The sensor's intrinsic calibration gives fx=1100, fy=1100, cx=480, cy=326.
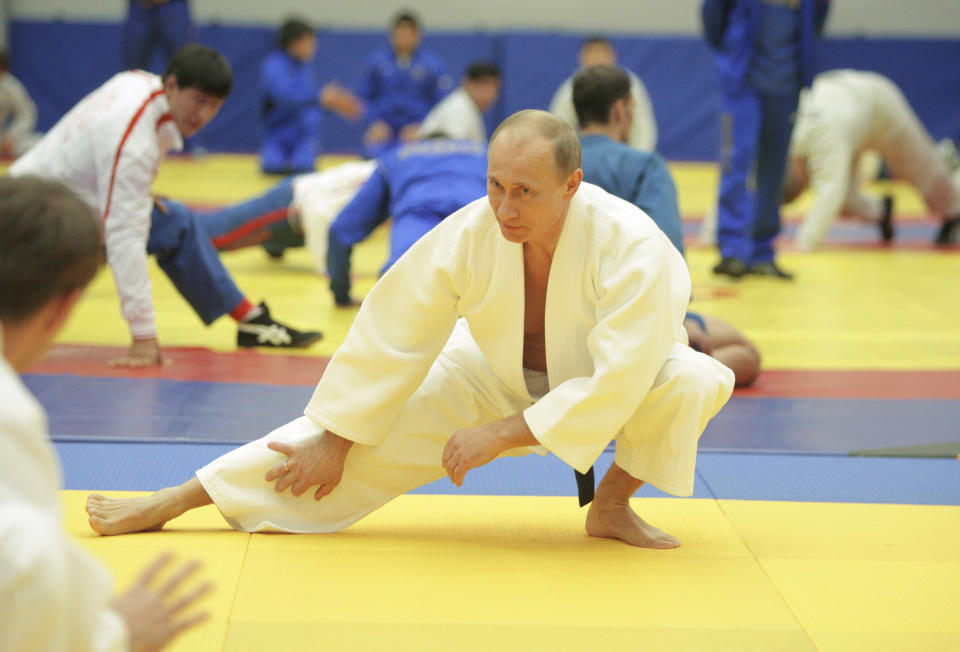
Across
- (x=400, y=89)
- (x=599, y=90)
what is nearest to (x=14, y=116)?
(x=400, y=89)

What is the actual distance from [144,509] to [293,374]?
1759mm

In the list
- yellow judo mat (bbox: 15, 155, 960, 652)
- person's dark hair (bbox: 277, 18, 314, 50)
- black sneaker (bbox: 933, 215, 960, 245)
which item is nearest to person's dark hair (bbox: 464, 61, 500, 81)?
black sneaker (bbox: 933, 215, 960, 245)

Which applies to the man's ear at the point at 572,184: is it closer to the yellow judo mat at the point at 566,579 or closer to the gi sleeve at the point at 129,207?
the yellow judo mat at the point at 566,579

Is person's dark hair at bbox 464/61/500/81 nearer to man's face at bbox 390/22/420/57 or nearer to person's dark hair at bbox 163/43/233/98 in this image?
man's face at bbox 390/22/420/57

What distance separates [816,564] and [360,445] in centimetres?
111

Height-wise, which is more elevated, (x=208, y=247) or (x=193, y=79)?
(x=193, y=79)

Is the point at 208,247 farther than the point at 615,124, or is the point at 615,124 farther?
the point at 208,247

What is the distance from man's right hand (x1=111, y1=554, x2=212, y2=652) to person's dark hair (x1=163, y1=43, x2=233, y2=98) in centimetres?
295

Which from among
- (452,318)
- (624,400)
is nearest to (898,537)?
(624,400)

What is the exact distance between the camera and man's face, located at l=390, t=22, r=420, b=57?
11203 mm

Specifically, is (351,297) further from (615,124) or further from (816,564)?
(816,564)

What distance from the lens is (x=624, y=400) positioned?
239 cm

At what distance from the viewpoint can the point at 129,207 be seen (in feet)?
13.4

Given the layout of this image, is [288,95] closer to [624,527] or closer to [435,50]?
[435,50]
